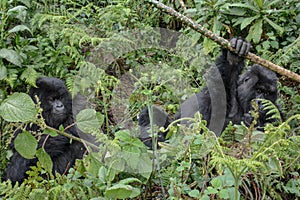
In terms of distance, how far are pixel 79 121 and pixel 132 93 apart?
2.90 meters

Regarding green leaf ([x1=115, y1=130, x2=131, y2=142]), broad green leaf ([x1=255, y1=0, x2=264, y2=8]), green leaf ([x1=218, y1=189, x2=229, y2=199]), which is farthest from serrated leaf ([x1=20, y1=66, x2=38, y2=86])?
green leaf ([x1=218, y1=189, x2=229, y2=199])

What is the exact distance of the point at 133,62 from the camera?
4.87 meters

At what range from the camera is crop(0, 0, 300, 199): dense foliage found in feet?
4.46

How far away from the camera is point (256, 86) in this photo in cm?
347

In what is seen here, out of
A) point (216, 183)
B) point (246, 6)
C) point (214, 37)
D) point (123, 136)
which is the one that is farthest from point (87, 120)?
point (246, 6)

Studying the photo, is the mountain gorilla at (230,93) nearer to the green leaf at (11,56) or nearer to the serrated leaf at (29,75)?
the serrated leaf at (29,75)

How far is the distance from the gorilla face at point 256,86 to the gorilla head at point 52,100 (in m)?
1.35

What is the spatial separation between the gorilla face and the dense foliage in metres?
0.30

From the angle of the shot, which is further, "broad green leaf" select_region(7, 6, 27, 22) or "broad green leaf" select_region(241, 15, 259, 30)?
"broad green leaf" select_region(7, 6, 27, 22)

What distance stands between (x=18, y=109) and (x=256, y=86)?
2.36 metres

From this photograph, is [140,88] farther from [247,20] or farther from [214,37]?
[214,37]

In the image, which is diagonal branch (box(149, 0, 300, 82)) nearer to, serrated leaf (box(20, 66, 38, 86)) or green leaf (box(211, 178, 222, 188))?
green leaf (box(211, 178, 222, 188))

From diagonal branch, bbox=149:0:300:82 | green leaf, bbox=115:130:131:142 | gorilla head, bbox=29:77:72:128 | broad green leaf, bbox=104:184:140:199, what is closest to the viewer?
broad green leaf, bbox=104:184:140:199

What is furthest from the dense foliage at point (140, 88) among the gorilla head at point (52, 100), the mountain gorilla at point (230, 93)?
the mountain gorilla at point (230, 93)
